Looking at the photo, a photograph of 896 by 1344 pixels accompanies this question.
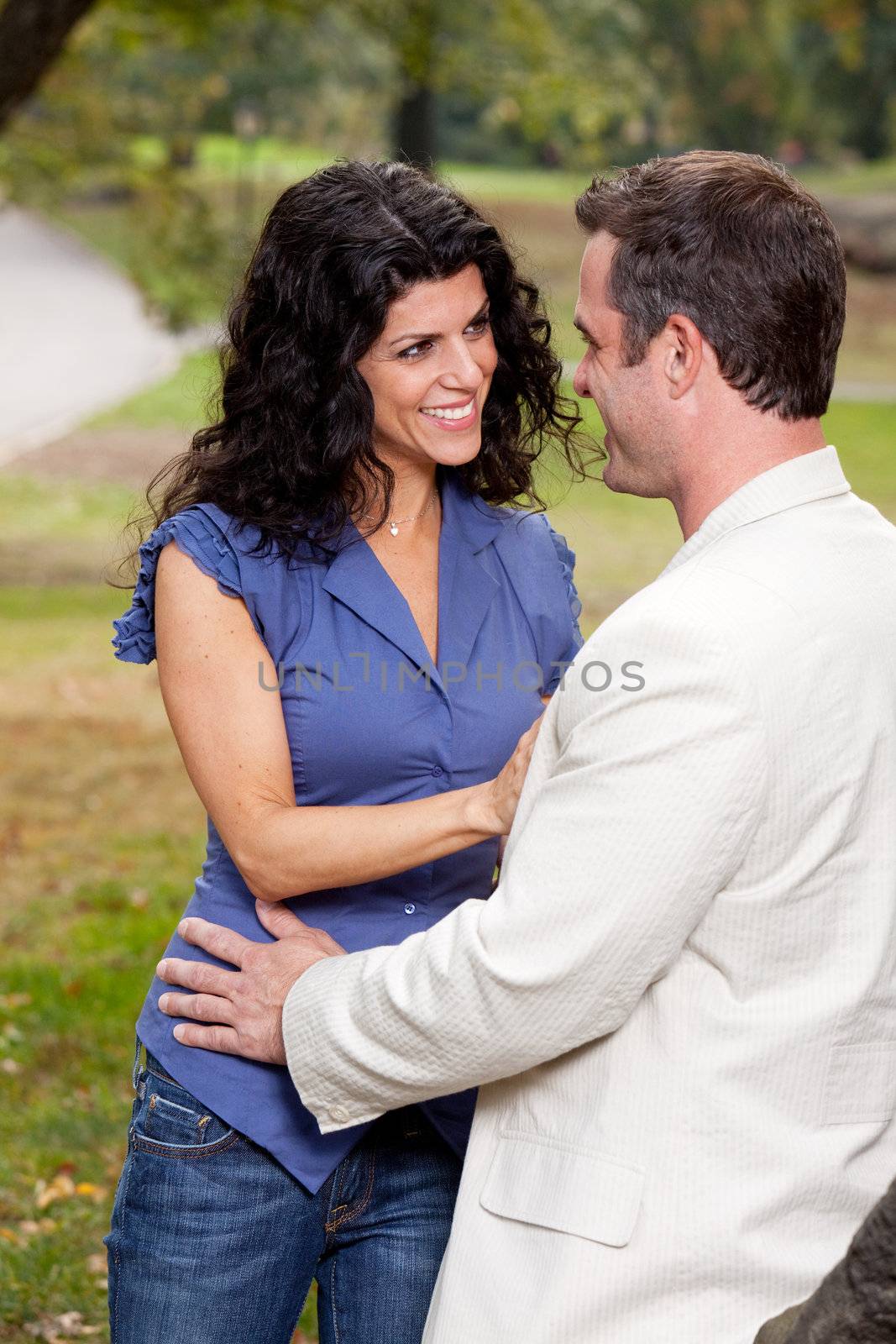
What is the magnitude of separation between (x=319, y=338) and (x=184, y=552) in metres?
0.44

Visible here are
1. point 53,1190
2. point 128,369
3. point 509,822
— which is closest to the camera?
point 509,822

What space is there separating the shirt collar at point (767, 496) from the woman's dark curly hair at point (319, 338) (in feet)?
2.63

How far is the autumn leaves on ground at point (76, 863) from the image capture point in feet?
15.0

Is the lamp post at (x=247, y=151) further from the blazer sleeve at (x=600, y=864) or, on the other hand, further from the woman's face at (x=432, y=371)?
the blazer sleeve at (x=600, y=864)

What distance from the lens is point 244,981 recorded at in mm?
2377

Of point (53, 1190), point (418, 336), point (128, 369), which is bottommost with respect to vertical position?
point (128, 369)

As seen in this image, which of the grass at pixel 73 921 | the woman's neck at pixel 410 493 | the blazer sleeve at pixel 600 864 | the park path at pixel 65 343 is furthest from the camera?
the park path at pixel 65 343

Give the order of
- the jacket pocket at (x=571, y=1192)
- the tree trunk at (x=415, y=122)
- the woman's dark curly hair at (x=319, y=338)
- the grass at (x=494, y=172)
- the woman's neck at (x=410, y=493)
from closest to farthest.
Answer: the jacket pocket at (x=571, y=1192)
the woman's dark curly hair at (x=319, y=338)
the woman's neck at (x=410, y=493)
the tree trunk at (x=415, y=122)
the grass at (x=494, y=172)

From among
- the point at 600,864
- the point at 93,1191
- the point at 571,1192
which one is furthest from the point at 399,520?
the point at 93,1191

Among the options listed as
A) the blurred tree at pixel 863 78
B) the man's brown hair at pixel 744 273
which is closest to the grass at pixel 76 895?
the man's brown hair at pixel 744 273

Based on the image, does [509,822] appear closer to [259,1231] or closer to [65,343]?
[259,1231]

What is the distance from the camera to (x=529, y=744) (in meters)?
2.14

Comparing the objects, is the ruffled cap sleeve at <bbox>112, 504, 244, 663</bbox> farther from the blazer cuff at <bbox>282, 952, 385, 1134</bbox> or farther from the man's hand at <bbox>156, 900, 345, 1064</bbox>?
the blazer cuff at <bbox>282, 952, 385, 1134</bbox>

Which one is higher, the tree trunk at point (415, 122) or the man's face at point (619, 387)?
the man's face at point (619, 387)
